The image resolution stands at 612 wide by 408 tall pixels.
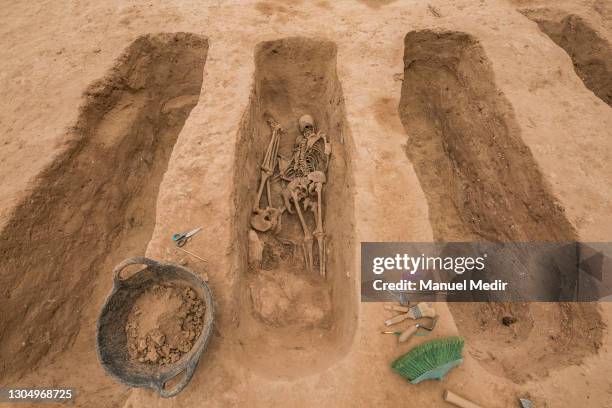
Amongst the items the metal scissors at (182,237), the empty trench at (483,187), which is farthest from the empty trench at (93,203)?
the empty trench at (483,187)

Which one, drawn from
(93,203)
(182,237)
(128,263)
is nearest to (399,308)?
(182,237)

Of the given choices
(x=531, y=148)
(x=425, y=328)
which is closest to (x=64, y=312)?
(x=425, y=328)

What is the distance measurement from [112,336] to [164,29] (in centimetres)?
429

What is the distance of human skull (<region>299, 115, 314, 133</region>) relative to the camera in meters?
4.77

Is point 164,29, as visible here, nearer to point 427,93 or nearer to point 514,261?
point 427,93

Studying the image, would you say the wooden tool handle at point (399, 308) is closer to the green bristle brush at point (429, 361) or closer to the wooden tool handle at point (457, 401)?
the green bristle brush at point (429, 361)

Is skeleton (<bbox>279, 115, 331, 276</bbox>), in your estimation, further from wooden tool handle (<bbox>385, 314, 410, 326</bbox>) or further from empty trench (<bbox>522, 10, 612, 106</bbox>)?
empty trench (<bbox>522, 10, 612, 106</bbox>)

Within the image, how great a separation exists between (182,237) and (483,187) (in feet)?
11.5

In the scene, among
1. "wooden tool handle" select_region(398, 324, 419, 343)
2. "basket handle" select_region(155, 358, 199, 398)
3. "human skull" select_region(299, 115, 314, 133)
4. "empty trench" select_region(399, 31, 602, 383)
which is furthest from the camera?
"human skull" select_region(299, 115, 314, 133)

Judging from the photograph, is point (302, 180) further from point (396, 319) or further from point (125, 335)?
point (125, 335)

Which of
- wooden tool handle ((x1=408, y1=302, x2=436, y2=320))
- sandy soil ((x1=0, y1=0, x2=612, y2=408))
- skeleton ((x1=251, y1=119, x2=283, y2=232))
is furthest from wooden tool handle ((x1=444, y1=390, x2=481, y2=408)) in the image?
skeleton ((x1=251, y1=119, x2=283, y2=232))

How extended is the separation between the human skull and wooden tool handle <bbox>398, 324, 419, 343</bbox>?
9.98 ft

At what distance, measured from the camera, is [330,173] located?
170 inches

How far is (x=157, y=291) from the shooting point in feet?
8.97
